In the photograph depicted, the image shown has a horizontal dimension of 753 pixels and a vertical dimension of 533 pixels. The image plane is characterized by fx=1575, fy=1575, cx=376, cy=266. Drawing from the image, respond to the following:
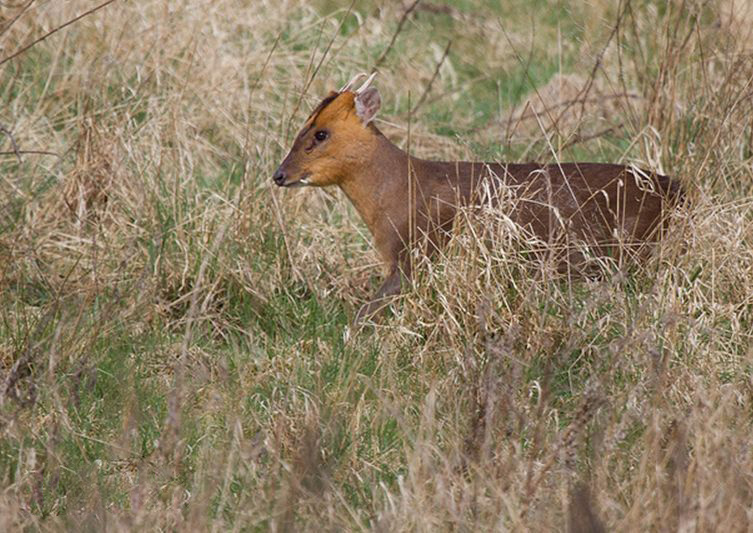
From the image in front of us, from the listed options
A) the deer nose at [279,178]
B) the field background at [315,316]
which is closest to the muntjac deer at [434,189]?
the deer nose at [279,178]

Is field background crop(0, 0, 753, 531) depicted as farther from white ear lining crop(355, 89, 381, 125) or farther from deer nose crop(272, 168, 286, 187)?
white ear lining crop(355, 89, 381, 125)

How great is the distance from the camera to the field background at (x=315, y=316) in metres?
3.91

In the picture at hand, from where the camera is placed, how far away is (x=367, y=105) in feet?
19.6

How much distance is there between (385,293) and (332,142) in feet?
2.18

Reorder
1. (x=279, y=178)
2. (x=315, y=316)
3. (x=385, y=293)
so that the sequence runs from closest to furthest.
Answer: (x=315, y=316)
(x=385, y=293)
(x=279, y=178)

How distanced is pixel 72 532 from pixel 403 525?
784mm

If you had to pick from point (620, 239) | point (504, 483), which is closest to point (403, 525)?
point (504, 483)

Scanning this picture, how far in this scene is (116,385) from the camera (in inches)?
190

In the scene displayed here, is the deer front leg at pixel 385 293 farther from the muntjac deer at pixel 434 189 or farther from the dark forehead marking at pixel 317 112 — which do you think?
the dark forehead marking at pixel 317 112

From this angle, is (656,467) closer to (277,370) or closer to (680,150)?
(277,370)

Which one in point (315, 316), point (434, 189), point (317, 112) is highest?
point (317, 112)

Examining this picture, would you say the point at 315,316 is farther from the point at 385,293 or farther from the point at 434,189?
the point at 434,189

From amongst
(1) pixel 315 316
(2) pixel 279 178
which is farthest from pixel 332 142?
(1) pixel 315 316

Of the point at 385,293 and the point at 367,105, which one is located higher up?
the point at 367,105
